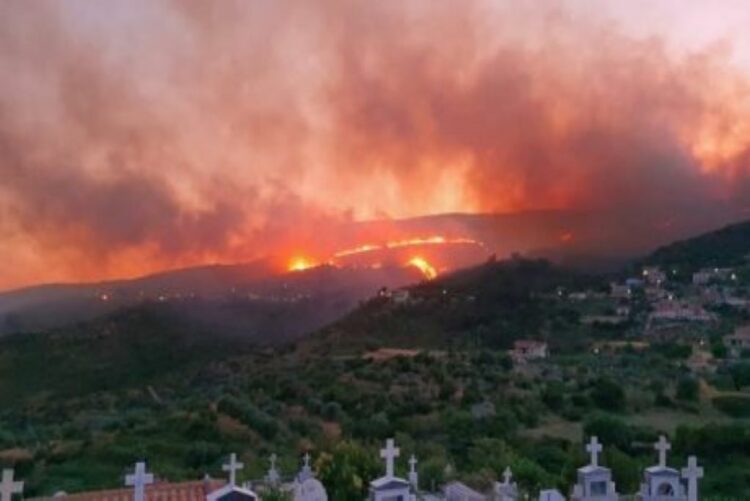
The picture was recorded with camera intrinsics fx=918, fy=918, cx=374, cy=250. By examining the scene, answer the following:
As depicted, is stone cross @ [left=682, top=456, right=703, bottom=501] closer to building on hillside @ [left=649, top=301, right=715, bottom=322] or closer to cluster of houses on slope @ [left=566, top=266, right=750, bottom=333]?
cluster of houses on slope @ [left=566, top=266, right=750, bottom=333]

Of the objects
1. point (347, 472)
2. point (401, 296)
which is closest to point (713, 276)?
point (401, 296)

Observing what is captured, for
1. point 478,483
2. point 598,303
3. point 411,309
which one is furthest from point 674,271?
point 478,483

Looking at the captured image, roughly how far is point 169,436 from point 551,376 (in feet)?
62.8

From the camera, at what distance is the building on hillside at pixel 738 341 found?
1887 inches

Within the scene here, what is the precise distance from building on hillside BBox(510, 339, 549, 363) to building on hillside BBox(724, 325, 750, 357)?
378 inches

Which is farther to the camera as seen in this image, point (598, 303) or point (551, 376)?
point (598, 303)

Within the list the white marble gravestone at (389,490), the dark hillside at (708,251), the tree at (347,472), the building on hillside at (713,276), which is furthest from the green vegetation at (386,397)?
the dark hillside at (708,251)

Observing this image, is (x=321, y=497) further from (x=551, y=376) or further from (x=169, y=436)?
(x=551, y=376)

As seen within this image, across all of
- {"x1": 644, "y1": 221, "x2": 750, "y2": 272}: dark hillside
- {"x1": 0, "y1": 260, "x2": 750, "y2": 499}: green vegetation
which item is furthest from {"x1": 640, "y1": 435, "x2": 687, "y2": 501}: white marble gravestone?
{"x1": 644, "y1": 221, "x2": 750, "y2": 272}: dark hillside

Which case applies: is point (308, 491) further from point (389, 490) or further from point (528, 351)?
point (528, 351)

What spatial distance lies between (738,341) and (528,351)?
11566 mm

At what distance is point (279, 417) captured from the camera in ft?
117

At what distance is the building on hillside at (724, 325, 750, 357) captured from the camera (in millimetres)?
47938

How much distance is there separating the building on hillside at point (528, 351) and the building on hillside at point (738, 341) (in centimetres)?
961
